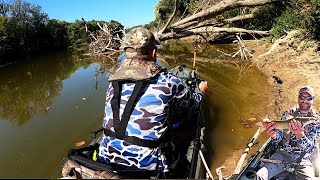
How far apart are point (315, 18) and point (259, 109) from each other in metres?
5.40

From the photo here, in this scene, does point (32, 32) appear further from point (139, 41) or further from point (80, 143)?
point (139, 41)

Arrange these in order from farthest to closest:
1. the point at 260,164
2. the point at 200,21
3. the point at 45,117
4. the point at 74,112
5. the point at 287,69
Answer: the point at 200,21 → the point at 287,69 → the point at 74,112 → the point at 45,117 → the point at 260,164

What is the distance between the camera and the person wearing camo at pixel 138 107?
11.5ft

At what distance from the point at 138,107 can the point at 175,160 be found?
1122mm

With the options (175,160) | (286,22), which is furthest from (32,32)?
(175,160)

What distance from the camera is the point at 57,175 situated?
6.04m

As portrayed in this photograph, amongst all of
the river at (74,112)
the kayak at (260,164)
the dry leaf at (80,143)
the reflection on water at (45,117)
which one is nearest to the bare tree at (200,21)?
the river at (74,112)

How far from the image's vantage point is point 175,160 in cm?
430

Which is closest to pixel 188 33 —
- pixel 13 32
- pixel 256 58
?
pixel 256 58

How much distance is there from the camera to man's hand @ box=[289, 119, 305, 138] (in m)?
4.24

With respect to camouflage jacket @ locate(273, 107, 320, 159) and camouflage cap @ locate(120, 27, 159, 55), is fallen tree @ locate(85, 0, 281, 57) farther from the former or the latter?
camouflage cap @ locate(120, 27, 159, 55)

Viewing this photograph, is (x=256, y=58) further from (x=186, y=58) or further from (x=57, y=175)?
(x=57, y=175)

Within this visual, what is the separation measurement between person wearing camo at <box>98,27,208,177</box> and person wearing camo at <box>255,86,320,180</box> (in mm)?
1442

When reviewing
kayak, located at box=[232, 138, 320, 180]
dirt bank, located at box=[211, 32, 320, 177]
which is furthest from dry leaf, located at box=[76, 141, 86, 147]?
kayak, located at box=[232, 138, 320, 180]
